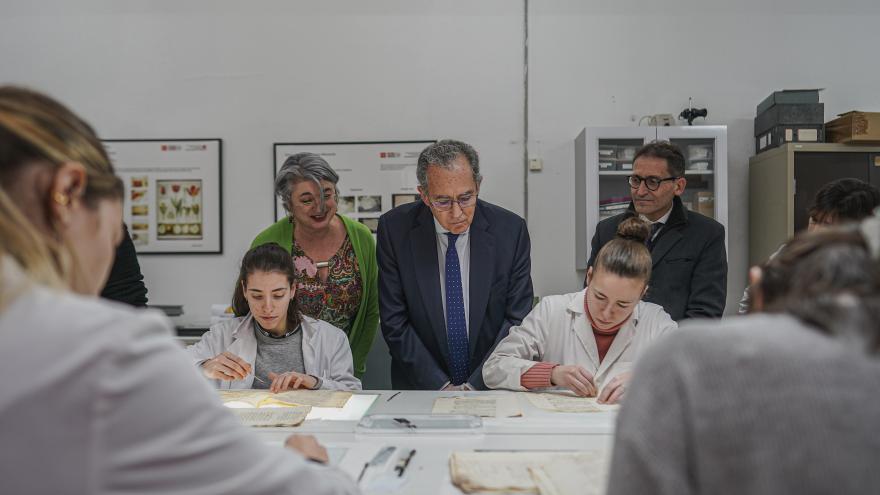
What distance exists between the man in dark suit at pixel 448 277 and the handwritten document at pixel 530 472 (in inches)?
40.4

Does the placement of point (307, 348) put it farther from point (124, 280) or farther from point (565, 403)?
point (565, 403)

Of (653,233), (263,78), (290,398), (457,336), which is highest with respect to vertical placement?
(263,78)

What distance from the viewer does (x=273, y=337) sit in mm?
2488

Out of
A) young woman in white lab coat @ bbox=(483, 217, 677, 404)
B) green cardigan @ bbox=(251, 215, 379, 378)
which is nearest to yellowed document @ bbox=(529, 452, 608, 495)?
young woman in white lab coat @ bbox=(483, 217, 677, 404)

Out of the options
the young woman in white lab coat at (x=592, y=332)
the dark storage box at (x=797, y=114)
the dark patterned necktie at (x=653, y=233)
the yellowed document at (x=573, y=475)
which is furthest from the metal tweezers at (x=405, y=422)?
the dark storage box at (x=797, y=114)

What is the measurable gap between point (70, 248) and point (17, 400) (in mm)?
238

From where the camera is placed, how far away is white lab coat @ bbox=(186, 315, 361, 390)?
Answer: 239 cm

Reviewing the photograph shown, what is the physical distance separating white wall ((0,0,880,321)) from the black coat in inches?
48.6

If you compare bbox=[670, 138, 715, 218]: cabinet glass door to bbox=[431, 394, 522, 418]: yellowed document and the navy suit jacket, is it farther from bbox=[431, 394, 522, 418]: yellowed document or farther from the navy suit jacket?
bbox=[431, 394, 522, 418]: yellowed document

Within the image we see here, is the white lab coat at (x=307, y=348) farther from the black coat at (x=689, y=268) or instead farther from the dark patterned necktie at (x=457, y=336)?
the black coat at (x=689, y=268)

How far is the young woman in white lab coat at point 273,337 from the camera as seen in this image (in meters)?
2.41

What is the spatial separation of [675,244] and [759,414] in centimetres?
234

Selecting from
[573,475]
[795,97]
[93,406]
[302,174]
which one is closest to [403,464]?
[573,475]

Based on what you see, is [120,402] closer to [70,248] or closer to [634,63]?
[70,248]
